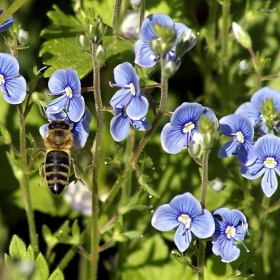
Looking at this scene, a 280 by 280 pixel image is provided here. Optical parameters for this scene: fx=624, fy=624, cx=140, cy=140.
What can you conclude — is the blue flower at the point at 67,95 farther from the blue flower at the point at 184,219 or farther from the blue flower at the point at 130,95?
the blue flower at the point at 184,219

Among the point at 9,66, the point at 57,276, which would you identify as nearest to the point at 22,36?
the point at 9,66

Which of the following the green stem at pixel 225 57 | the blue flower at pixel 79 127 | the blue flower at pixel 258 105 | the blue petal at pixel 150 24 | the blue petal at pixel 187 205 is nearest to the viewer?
the blue petal at pixel 187 205

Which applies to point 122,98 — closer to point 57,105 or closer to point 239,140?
point 57,105

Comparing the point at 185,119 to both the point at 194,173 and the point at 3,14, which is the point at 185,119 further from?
→ the point at 194,173

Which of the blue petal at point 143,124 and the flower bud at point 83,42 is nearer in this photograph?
the flower bud at point 83,42

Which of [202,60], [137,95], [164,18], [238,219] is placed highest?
[202,60]

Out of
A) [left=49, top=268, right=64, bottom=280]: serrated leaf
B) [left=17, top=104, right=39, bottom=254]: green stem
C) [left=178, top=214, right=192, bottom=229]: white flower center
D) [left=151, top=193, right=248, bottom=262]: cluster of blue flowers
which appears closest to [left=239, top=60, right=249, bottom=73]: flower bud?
[left=151, top=193, right=248, bottom=262]: cluster of blue flowers

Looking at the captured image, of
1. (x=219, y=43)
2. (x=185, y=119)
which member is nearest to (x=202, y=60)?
(x=219, y=43)

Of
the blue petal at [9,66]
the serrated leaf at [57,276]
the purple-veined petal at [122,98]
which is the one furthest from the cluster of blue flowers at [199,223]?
the blue petal at [9,66]
